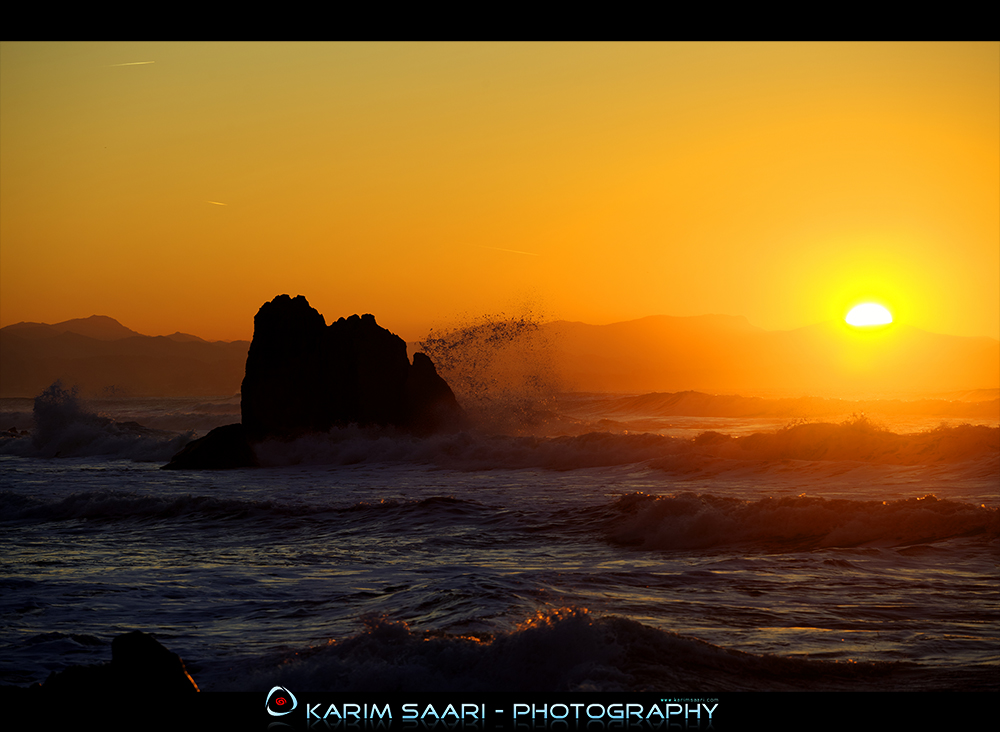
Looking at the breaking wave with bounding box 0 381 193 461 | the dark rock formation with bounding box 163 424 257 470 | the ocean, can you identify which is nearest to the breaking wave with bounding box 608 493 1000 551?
the ocean

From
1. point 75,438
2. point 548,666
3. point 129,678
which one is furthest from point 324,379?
point 129,678

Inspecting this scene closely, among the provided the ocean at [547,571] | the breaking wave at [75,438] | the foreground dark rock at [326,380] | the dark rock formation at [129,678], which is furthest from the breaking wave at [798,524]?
the breaking wave at [75,438]

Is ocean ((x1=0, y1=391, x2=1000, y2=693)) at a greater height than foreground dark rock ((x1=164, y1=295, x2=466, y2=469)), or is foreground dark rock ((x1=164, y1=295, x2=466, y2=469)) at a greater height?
foreground dark rock ((x1=164, y1=295, x2=466, y2=469))

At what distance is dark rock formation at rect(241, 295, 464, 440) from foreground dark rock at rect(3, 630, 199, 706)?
2294 cm

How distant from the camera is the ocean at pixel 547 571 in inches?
216

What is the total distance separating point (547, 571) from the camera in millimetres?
8898

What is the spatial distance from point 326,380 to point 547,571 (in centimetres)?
1951

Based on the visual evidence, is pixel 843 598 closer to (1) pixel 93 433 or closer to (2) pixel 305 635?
(2) pixel 305 635

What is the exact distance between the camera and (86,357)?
111688 mm

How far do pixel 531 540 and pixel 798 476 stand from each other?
350 inches

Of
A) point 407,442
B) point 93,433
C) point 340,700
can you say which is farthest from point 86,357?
point 340,700

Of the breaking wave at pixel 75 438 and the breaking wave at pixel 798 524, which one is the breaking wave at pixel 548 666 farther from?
the breaking wave at pixel 75 438

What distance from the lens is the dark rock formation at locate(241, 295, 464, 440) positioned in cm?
2630

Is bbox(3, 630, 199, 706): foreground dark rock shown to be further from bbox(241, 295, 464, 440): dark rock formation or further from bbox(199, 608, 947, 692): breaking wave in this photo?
bbox(241, 295, 464, 440): dark rock formation
